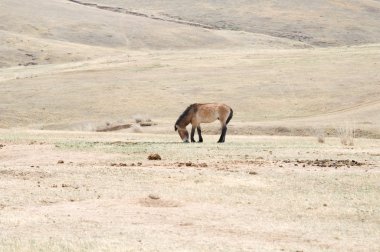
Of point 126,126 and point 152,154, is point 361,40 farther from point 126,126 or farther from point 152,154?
point 152,154

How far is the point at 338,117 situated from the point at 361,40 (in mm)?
64877

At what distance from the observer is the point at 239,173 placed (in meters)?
18.1

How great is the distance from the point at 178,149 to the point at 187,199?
27.5ft

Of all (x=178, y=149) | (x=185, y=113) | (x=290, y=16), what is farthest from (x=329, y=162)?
(x=290, y=16)

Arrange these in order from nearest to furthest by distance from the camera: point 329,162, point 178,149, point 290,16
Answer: point 329,162, point 178,149, point 290,16

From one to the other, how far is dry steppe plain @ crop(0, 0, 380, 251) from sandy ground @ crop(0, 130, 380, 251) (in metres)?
0.04

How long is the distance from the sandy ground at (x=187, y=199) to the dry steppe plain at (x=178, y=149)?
0.12 ft

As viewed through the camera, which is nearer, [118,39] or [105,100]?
[105,100]

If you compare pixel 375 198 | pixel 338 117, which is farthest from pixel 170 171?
pixel 338 117

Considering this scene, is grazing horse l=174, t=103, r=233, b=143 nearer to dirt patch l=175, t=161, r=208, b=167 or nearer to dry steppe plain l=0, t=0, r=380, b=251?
dry steppe plain l=0, t=0, r=380, b=251

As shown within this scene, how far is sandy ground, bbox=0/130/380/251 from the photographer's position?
1154 centimetres

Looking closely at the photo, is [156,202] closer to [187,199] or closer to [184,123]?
[187,199]

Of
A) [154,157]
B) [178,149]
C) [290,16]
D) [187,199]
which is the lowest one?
[178,149]

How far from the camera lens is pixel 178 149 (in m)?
23.1
